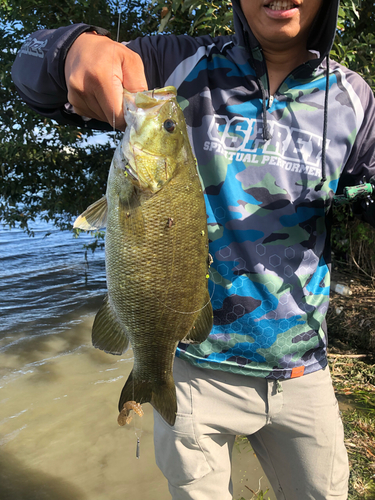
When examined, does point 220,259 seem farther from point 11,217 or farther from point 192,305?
point 11,217

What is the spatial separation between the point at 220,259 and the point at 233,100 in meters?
0.81

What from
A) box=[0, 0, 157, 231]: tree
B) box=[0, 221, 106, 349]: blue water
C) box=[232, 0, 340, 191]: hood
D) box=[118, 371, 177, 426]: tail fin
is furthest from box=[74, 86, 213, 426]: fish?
box=[0, 221, 106, 349]: blue water

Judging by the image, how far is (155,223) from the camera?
1.39 meters

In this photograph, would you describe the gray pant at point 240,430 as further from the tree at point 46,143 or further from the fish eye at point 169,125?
the tree at point 46,143

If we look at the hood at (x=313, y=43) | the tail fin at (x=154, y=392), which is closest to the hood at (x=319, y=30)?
the hood at (x=313, y=43)

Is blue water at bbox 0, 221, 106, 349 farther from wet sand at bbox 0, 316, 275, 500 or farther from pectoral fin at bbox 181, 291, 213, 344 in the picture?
pectoral fin at bbox 181, 291, 213, 344

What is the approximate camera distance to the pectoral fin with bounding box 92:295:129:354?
1564mm

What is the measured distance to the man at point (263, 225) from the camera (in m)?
1.90

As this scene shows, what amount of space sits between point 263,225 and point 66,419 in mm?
3482

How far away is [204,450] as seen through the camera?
77.0 inches

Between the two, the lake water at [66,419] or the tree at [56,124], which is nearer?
the lake water at [66,419]

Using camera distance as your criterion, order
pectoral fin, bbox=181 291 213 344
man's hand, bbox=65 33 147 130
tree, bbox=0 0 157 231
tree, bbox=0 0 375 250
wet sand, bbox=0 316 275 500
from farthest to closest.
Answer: tree, bbox=0 0 157 231 < tree, bbox=0 0 375 250 < wet sand, bbox=0 316 275 500 < pectoral fin, bbox=181 291 213 344 < man's hand, bbox=65 33 147 130

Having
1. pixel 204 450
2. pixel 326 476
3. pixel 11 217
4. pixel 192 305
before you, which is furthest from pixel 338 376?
pixel 11 217

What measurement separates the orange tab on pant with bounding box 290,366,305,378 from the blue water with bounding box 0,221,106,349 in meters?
5.25
